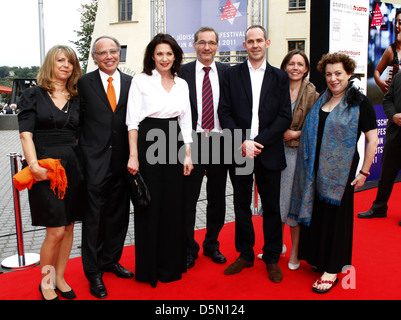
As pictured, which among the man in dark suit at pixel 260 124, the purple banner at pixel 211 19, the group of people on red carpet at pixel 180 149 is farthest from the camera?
the purple banner at pixel 211 19

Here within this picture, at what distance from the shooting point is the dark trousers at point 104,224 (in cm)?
298

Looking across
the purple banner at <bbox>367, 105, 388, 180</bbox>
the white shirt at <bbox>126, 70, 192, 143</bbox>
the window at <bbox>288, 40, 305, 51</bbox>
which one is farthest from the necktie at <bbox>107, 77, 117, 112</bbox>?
the window at <bbox>288, 40, 305, 51</bbox>

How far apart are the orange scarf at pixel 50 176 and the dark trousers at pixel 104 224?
32 cm

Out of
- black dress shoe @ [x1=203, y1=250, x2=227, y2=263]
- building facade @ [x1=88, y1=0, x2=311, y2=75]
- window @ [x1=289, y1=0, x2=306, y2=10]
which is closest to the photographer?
black dress shoe @ [x1=203, y1=250, x2=227, y2=263]

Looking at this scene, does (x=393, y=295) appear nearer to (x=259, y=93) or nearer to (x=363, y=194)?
(x=259, y=93)

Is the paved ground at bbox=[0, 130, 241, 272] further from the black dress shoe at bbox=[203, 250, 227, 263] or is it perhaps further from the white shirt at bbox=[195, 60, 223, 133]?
the white shirt at bbox=[195, 60, 223, 133]

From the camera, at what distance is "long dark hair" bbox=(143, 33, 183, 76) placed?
2979mm

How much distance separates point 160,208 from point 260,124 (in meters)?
1.06

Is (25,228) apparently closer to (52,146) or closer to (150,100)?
(52,146)

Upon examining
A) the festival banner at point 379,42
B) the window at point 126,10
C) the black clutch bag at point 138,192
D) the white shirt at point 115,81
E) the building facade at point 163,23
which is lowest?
the black clutch bag at point 138,192

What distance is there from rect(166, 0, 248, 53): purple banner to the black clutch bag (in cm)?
1196

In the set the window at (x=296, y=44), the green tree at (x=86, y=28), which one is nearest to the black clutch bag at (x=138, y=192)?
the window at (x=296, y=44)

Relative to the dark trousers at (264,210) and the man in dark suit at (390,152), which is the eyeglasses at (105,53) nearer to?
the dark trousers at (264,210)

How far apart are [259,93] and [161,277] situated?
5.60ft
